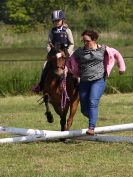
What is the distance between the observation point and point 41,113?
14719 millimetres

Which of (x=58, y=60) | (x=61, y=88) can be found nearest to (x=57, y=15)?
(x=58, y=60)

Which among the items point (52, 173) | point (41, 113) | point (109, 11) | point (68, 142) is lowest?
point (109, 11)

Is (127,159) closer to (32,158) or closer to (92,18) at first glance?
(32,158)

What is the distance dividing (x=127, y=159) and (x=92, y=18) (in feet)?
125

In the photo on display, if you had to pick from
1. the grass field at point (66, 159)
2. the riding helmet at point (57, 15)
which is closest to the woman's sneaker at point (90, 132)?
the grass field at point (66, 159)

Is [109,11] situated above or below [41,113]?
below

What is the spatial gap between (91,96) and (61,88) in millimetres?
805

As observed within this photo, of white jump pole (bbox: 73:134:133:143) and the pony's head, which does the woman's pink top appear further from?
white jump pole (bbox: 73:134:133:143)

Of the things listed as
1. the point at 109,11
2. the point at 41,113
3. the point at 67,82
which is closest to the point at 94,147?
the point at 67,82

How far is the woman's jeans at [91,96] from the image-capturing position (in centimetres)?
917

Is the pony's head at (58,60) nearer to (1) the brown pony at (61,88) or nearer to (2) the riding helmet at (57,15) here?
(1) the brown pony at (61,88)

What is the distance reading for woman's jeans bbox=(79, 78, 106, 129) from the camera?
361 inches

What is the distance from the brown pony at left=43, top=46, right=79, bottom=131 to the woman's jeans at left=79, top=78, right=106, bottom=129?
0.44 meters

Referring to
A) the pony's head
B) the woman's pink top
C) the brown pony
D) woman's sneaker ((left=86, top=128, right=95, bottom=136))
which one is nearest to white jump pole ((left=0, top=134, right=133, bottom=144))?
woman's sneaker ((left=86, top=128, right=95, bottom=136))
